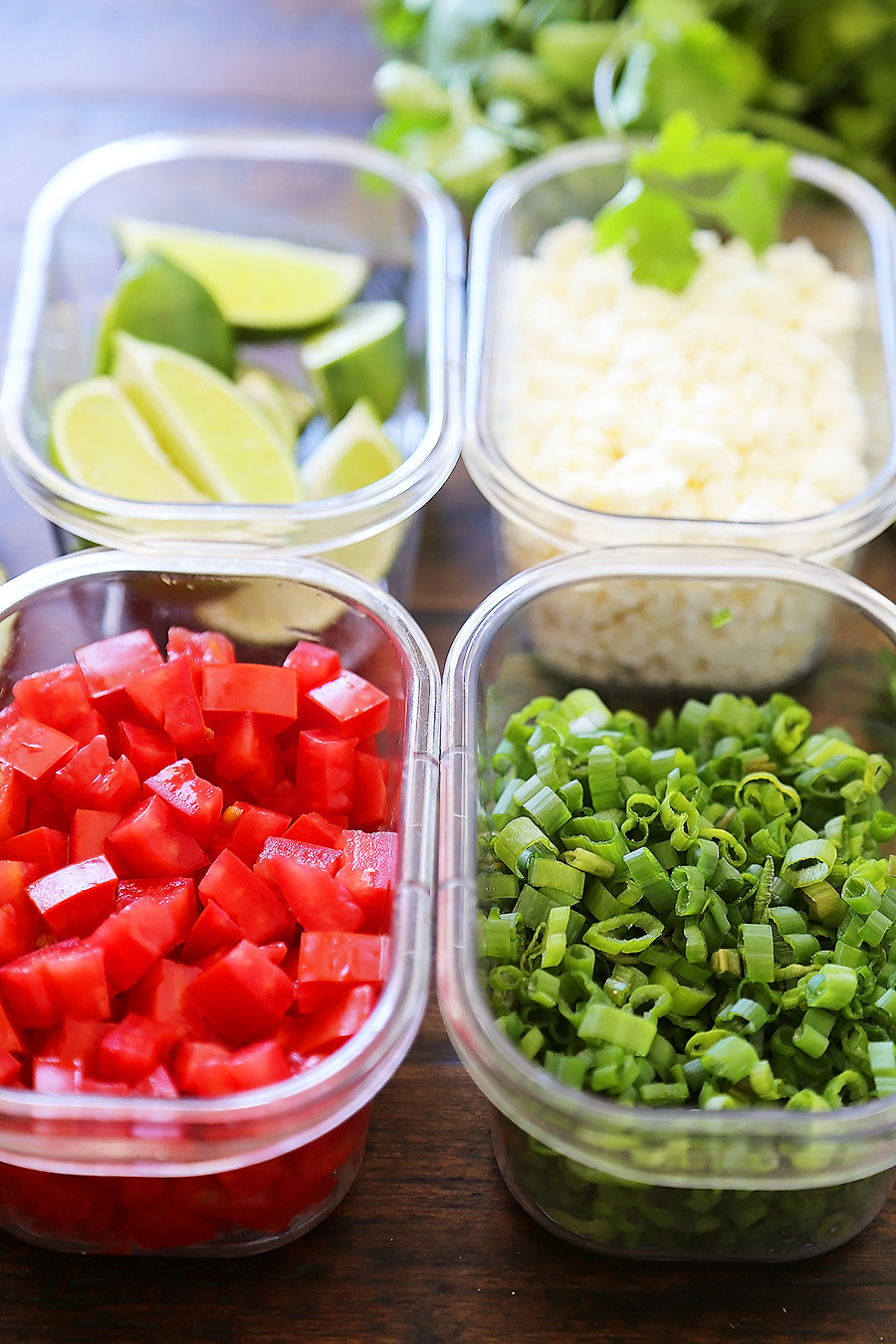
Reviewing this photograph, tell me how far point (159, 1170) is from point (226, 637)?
2.08 ft

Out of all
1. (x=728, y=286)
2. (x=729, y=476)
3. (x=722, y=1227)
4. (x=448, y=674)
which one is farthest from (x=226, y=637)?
(x=728, y=286)

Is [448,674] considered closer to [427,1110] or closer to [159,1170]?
[427,1110]

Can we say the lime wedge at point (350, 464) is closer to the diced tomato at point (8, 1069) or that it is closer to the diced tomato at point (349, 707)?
the diced tomato at point (349, 707)

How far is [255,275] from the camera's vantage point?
2.02 m

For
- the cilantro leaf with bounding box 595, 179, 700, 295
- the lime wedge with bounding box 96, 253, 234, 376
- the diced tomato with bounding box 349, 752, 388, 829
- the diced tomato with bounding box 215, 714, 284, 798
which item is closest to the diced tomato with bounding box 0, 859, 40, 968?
the diced tomato with bounding box 215, 714, 284, 798

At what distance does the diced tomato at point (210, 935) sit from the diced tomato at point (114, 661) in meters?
0.29

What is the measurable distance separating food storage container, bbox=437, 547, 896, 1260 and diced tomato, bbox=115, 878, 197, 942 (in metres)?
0.25

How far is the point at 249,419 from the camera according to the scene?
176 cm

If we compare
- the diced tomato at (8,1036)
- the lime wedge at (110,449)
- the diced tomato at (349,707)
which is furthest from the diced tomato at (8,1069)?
the lime wedge at (110,449)

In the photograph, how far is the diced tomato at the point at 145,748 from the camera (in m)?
1.26

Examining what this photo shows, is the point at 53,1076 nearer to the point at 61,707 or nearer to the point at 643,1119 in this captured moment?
the point at 61,707

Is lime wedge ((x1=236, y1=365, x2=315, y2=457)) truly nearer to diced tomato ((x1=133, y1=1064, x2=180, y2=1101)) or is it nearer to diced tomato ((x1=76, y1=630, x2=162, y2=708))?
diced tomato ((x1=76, y1=630, x2=162, y2=708))

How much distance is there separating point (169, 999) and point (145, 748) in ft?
0.91

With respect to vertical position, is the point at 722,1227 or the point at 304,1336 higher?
the point at 722,1227
